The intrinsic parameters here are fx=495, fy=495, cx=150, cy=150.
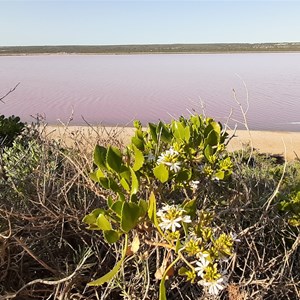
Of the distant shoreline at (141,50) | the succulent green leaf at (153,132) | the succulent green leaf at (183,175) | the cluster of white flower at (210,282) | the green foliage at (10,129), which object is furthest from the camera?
the distant shoreline at (141,50)

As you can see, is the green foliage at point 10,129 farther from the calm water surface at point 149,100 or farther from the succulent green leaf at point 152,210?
the calm water surface at point 149,100

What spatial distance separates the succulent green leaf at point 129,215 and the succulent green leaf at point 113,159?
0.66 feet

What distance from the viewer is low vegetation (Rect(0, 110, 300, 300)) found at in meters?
1.92

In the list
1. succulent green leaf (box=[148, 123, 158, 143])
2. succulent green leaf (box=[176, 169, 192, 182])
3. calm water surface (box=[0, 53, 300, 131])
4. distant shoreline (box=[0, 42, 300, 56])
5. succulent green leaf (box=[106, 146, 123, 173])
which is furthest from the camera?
distant shoreline (box=[0, 42, 300, 56])

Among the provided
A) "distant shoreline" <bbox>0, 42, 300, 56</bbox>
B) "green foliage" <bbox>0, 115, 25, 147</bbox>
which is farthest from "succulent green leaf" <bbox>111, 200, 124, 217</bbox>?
"distant shoreline" <bbox>0, 42, 300, 56</bbox>

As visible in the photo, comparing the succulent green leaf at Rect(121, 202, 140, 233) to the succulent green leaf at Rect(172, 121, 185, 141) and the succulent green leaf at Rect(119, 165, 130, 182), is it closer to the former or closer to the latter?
the succulent green leaf at Rect(119, 165, 130, 182)

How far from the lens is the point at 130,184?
1.98 metres

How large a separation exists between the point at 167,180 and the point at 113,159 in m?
0.27

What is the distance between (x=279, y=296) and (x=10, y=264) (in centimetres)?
124

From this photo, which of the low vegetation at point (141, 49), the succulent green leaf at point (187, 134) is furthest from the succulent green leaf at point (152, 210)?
the low vegetation at point (141, 49)

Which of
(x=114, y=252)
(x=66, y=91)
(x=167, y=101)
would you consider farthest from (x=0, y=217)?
(x=66, y=91)

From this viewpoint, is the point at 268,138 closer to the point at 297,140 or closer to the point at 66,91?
the point at 297,140

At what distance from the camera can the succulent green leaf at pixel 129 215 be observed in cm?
172

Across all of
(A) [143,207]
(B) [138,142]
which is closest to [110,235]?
(A) [143,207]
